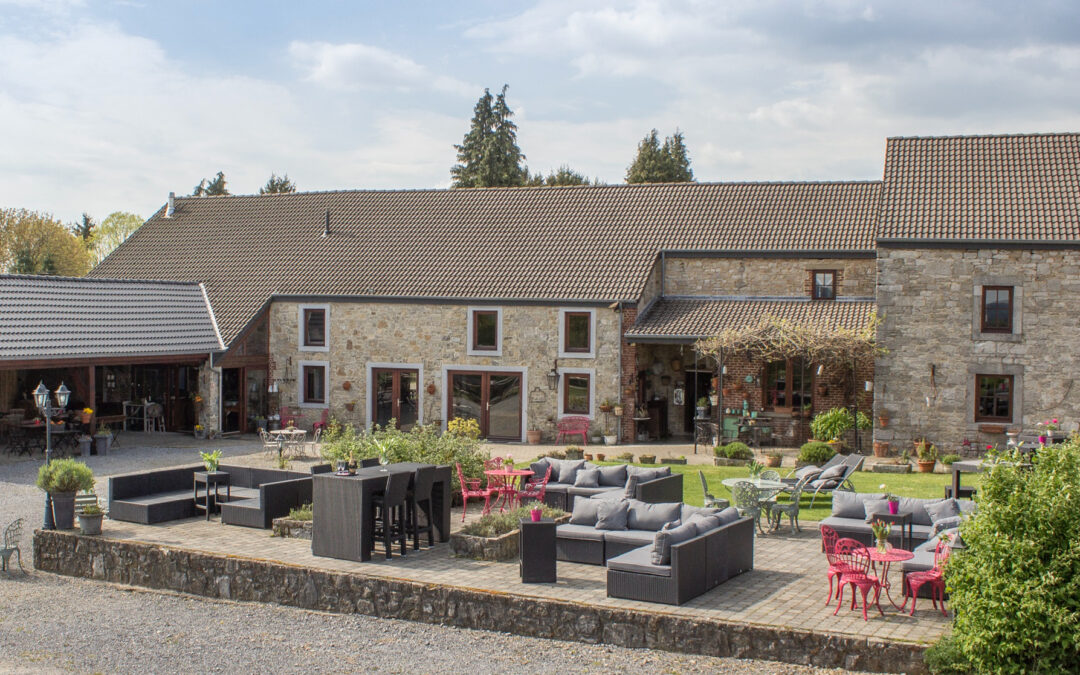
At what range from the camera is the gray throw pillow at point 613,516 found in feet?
41.2

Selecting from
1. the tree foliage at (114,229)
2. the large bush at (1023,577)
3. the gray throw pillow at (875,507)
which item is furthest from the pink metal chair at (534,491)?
the tree foliage at (114,229)

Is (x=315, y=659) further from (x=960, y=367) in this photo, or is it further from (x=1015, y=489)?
(x=960, y=367)

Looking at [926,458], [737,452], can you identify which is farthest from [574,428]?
[926,458]

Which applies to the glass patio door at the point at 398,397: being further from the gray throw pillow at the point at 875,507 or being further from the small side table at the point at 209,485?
Result: the gray throw pillow at the point at 875,507

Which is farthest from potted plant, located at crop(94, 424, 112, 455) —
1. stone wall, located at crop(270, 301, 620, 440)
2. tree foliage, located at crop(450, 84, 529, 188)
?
tree foliage, located at crop(450, 84, 529, 188)

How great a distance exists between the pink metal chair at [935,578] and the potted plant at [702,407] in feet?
45.6

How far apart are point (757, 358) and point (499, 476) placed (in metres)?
10.4

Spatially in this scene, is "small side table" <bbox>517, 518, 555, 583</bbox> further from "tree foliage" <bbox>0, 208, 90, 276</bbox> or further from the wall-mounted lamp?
"tree foliage" <bbox>0, 208, 90, 276</bbox>

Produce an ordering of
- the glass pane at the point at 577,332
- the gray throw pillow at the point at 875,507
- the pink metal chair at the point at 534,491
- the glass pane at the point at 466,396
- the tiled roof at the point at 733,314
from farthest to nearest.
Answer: the glass pane at the point at 466,396
the glass pane at the point at 577,332
the tiled roof at the point at 733,314
the pink metal chair at the point at 534,491
the gray throw pillow at the point at 875,507

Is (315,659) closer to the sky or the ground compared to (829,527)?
closer to the ground

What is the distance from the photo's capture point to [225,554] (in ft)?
41.7

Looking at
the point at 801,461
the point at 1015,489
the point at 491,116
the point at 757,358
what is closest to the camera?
the point at 1015,489

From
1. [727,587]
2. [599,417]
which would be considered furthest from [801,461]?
[727,587]

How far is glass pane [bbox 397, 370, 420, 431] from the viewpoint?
27.4 m
